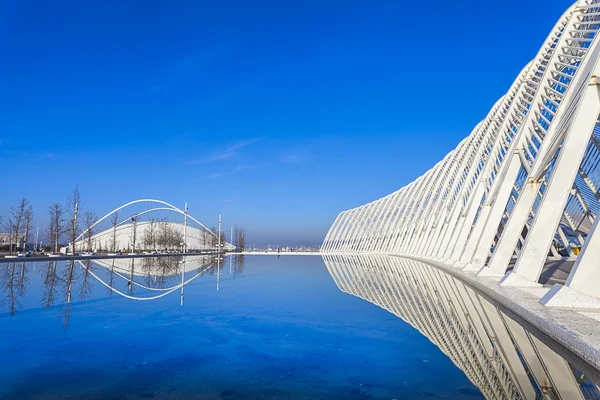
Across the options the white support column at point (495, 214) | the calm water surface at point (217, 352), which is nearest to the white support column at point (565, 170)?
the calm water surface at point (217, 352)

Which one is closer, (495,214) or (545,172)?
(545,172)

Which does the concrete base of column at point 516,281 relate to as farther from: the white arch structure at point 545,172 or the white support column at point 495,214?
the white support column at point 495,214

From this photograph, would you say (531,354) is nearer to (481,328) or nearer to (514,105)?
(481,328)

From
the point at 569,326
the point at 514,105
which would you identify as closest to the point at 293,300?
the point at 569,326

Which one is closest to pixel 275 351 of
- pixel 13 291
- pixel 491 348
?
pixel 491 348

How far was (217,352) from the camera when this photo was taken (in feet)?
17.4

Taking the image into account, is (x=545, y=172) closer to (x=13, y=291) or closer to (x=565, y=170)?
(x=565, y=170)

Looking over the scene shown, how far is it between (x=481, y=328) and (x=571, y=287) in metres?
1.42

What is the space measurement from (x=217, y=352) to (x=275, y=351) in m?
0.73

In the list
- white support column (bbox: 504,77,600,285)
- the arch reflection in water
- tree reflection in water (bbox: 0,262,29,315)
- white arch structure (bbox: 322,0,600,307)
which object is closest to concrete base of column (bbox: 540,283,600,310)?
white arch structure (bbox: 322,0,600,307)

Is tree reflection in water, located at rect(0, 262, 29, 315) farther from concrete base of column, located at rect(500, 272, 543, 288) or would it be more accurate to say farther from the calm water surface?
concrete base of column, located at rect(500, 272, 543, 288)

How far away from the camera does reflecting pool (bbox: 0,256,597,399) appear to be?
382 cm

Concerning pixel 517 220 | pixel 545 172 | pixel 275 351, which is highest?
pixel 545 172

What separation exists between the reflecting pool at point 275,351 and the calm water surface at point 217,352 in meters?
0.02
